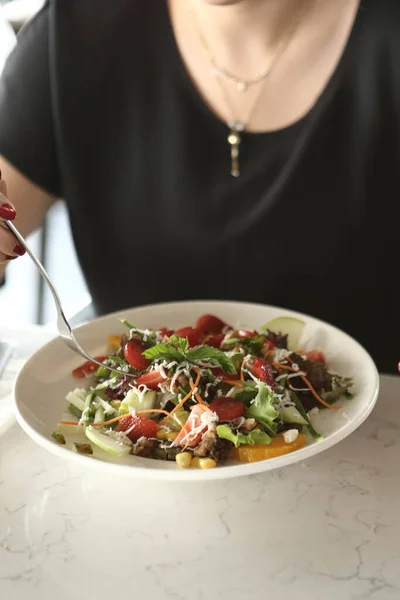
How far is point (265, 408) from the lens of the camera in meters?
0.94

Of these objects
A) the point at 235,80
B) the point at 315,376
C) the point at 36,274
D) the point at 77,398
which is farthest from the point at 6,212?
the point at 36,274

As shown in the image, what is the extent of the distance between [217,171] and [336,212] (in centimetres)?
27

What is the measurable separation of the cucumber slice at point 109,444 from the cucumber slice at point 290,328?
1.35ft

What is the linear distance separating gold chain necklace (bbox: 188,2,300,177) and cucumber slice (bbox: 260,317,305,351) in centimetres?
37

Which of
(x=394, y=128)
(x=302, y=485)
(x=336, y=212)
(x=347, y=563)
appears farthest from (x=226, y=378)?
(x=394, y=128)

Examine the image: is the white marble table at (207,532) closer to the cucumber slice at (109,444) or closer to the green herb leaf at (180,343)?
the cucumber slice at (109,444)

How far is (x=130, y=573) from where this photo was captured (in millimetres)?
775

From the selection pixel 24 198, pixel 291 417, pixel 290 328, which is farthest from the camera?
pixel 24 198

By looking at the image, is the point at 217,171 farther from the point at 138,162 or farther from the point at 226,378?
the point at 226,378

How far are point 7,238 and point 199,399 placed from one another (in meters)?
0.37

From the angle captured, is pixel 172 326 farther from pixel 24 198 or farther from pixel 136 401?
pixel 24 198

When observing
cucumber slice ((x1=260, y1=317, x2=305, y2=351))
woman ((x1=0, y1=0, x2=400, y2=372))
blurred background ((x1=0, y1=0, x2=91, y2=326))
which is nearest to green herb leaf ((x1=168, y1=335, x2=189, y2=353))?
cucumber slice ((x1=260, y1=317, x2=305, y2=351))

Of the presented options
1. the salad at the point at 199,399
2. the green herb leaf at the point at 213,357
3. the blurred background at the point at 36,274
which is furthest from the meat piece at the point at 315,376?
the blurred background at the point at 36,274

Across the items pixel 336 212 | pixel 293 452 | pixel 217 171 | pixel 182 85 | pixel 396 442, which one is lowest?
pixel 396 442
